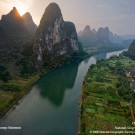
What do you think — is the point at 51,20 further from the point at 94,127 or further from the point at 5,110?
the point at 94,127

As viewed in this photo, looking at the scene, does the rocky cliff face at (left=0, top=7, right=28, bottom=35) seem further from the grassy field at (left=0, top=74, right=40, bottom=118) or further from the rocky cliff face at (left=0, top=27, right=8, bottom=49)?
the grassy field at (left=0, top=74, right=40, bottom=118)

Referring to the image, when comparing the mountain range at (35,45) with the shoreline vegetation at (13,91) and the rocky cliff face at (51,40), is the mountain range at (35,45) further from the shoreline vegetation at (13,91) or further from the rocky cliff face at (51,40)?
the shoreline vegetation at (13,91)

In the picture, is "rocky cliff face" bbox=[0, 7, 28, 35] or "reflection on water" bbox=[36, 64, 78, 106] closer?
"reflection on water" bbox=[36, 64, 78, 106]

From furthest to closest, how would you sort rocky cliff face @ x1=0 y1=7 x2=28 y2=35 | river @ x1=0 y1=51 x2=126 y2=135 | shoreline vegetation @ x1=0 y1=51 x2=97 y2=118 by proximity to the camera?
rocky cliff face @ x1=0 y1=7 x2=28 y2=35 < shoreline vegetation @ x1=0 y1=51 x2=97 y2=118 < river @ x1=0 y1=51 x2=126 y2=135

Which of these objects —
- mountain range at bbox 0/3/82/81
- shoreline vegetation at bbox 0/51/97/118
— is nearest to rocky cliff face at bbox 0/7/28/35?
mountain range at bbox 0/3/82/81

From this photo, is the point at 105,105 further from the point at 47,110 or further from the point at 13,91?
the point at 13,91

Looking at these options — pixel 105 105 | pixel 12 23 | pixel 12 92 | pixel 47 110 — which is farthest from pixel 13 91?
pixel 12 23

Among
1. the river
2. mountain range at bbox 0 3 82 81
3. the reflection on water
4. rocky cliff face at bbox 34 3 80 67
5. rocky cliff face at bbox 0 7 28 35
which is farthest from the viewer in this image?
rocky cliff face at bbox 0 7 28 35
